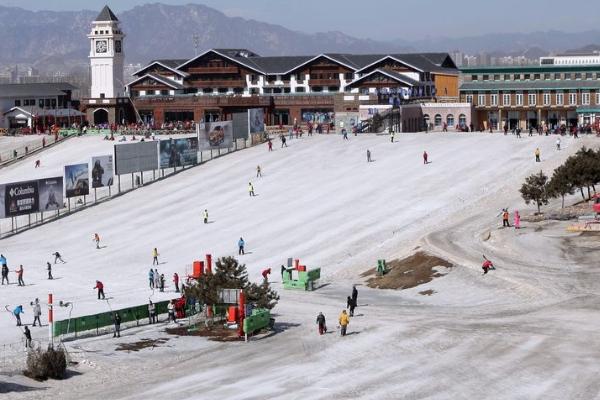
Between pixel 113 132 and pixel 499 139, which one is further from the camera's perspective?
pixel 113 132

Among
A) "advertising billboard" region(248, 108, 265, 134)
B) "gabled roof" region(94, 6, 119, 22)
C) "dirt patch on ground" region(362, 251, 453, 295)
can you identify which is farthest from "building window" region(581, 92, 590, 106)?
"dirt patch on ground" region(362, 251, 453, 295)

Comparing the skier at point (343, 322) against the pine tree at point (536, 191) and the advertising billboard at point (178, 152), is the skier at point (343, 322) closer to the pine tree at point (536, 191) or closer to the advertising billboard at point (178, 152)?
the pine tree at point (536, 191)

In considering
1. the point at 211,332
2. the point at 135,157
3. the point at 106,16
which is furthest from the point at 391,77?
the point at 211,332

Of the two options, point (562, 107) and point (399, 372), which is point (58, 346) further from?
point (562, 107)

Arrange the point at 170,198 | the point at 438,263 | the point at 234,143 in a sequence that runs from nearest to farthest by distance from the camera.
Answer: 1. the point at 438,263
2. the point at 170,198
3. the point at 234,143

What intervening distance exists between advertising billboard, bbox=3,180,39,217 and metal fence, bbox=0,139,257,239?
5.15 ft

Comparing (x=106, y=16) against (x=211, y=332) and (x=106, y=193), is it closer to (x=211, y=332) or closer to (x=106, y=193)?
(x=106, y=193)

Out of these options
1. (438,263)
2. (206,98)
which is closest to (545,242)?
(438,263)

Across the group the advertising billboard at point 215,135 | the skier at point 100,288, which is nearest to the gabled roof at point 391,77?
the advertising billboard at point 215,135

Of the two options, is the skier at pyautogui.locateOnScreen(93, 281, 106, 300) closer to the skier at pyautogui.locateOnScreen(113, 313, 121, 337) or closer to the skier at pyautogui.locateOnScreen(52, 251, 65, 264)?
the skier at pyautogui.locateOnScreen(113, 313, 121, 337)

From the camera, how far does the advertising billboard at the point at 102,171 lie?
9119 cm

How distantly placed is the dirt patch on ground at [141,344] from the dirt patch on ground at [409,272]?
13773mm

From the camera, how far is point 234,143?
108625mm

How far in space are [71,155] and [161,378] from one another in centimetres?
7701
